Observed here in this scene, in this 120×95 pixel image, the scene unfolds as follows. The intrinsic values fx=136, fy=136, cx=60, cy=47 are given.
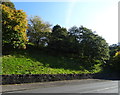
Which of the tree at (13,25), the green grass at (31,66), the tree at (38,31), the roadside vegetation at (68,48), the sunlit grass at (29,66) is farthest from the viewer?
the tree at (38,31)

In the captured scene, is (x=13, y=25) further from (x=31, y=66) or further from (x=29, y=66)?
(x=31, y=66)

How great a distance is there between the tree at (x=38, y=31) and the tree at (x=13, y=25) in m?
9.73

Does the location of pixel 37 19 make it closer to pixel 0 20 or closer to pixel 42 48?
pixel 42 48

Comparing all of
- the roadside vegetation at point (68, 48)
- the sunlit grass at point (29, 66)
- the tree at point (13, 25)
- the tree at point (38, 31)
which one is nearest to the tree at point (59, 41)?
the roadside vegetation at point (68, 48)

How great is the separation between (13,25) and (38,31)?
1173 centimetres

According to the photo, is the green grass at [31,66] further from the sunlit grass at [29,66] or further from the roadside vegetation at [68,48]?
the roadside vegetation at [68,48]

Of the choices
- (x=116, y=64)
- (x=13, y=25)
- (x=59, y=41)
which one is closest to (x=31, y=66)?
(x=13, y=25)

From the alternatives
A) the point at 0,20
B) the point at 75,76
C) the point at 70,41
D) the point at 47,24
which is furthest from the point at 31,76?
the point at 47,24

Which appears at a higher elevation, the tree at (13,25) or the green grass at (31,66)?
the tree at (13,25)

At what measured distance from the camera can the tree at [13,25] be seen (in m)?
18.6

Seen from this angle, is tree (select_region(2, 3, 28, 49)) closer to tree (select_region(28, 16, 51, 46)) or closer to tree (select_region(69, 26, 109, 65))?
tree (select_region(28, 16, 51, 46))

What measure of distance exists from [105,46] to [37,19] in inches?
661

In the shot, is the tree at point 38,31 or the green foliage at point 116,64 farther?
the tree at point 38,31

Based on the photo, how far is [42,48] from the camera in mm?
31375
